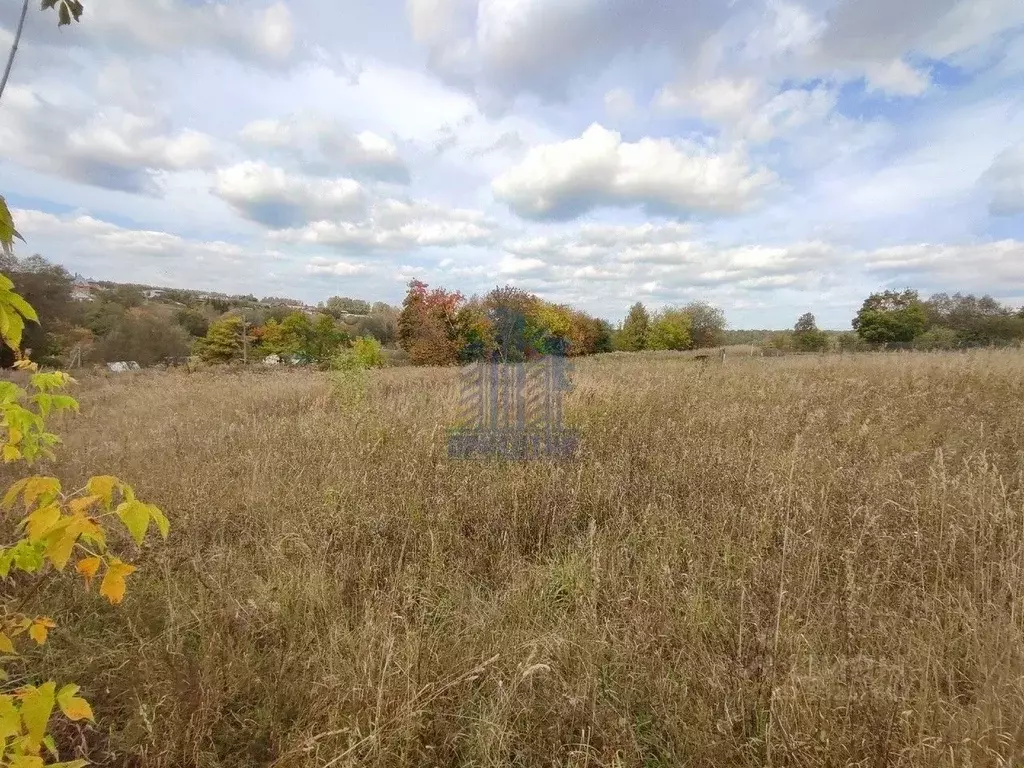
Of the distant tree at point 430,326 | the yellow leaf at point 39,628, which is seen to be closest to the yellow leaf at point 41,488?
the yellow leaf at point 39,628

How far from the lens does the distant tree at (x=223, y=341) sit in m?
45.7

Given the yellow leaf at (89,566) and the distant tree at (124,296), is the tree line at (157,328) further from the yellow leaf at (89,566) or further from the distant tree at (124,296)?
the yellow leaf at (89,566)

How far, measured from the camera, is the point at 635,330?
59438 millimetres

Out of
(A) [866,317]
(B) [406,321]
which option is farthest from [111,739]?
(A) [866,317]

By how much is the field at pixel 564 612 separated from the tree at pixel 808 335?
37572mm

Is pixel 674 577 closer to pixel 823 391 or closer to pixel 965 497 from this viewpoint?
pixel 965 497

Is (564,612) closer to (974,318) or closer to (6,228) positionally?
(6,228)

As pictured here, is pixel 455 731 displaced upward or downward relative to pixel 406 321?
downward

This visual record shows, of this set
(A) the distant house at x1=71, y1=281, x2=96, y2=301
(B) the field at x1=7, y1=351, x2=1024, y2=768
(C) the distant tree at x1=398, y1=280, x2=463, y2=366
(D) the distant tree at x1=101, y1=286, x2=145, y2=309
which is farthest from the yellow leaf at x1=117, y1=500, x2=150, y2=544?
(D) the distant tree at x1=101, y1=286, x2=145, y2=309

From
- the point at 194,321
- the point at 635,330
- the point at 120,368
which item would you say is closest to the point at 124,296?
the point at 194,321

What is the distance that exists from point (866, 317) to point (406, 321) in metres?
37.1

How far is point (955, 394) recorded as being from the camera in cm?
625

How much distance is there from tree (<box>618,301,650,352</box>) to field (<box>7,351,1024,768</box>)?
5554cm

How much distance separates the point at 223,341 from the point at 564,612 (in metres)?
54.0
